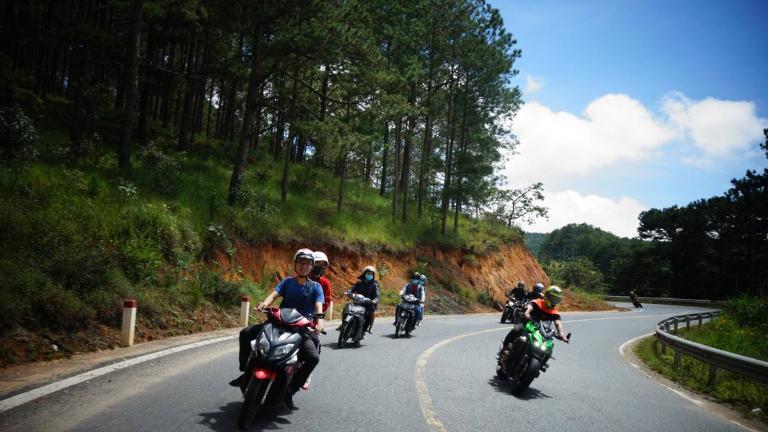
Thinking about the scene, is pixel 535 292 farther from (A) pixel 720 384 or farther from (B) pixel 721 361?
(B) pixel 721 361

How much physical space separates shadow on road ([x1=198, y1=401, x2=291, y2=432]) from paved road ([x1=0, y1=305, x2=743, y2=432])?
1 centimetres

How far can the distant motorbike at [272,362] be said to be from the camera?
4.45 metres

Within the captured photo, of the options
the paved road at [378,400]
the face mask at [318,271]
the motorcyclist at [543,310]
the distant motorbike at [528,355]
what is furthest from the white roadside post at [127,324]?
the motorcyclist at [543,310]

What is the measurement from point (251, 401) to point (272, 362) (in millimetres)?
395

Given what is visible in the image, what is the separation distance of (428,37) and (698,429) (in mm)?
26899

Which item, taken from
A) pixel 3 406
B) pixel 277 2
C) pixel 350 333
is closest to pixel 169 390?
pixel 3 406

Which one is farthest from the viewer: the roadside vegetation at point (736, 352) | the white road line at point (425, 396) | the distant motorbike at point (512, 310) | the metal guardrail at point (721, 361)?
the distant motorbike at point (512, 310)

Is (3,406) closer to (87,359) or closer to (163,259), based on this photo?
(87,359)

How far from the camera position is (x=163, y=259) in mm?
12617

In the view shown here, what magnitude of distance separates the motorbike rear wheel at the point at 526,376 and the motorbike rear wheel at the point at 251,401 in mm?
4084

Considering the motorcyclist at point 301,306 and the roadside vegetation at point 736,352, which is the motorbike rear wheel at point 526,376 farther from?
the roadside vegetation at point 736,352

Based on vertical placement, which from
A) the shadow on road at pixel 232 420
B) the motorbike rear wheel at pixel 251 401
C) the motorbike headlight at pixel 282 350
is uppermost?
the motorbike headlight at pixel 282 350

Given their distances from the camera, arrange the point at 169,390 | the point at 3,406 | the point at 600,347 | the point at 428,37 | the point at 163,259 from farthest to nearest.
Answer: the point at 428,37 → the point at 600,347 → the point at 163,259 → the point at 169,390 → the point at 3,406

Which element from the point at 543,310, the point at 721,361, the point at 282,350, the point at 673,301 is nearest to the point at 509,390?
the point at 543,310
